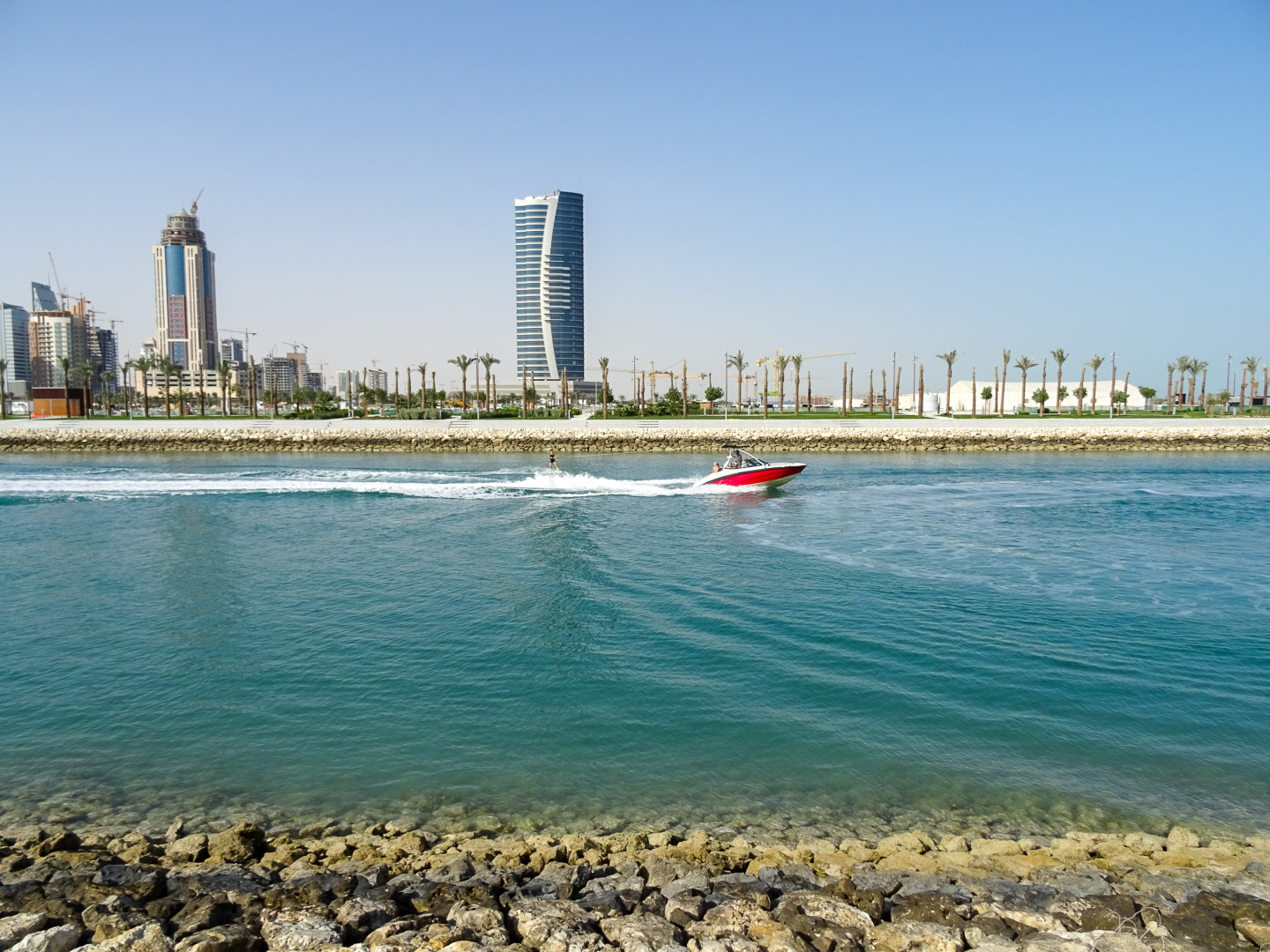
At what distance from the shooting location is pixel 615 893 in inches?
307

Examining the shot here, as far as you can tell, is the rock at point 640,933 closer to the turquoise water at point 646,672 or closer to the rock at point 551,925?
the rock at point 551,925

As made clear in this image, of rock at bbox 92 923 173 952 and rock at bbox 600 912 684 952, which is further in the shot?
rock at bbox 600 912 684 952

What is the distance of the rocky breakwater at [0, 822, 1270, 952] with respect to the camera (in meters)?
6.88

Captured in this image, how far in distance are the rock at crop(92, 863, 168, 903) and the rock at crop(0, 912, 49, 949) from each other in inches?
24.0

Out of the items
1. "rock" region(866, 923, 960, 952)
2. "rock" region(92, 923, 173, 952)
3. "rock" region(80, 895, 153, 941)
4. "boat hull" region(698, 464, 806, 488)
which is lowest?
"rock" region(866, 923, 960, 952)

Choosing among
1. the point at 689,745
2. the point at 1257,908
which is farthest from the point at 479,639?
the point at 1257,908

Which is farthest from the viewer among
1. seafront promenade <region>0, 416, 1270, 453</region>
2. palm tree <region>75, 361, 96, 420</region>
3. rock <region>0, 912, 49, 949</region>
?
palm tree <region>75, 361, 96, 420</region>

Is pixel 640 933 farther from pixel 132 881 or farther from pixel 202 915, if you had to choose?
pixel 132 881

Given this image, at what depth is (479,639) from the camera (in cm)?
1747

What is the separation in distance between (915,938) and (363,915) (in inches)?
199

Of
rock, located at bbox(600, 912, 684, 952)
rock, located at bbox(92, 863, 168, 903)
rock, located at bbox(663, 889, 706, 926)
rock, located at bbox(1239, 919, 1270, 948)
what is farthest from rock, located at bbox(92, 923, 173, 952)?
rock, located at bbox(1239, 919, 1270, 948)

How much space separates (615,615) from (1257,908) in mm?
13506

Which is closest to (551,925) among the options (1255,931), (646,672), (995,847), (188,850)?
(188,850)

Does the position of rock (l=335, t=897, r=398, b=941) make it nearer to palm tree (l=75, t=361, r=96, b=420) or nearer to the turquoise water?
the turquoise water
